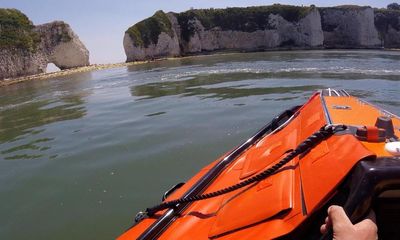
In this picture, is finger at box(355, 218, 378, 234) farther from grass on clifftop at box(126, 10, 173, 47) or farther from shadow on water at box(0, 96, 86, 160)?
grass on clifftop at box(126, 10, 173, 47)

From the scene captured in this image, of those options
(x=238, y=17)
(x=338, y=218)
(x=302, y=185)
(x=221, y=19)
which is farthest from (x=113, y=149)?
(x=238, y=17)

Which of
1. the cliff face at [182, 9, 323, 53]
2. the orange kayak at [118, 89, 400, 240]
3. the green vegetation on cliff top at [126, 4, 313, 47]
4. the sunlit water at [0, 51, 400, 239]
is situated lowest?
the sunlit water at [0, 51, 400, 239]

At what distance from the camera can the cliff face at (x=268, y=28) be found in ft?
204

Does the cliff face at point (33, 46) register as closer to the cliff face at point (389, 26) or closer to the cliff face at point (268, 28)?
the cliff face at point (268, 28)

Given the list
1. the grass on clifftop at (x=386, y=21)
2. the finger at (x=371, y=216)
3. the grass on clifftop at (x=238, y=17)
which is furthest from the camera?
the grass on clifftop at (x=386, y=21)

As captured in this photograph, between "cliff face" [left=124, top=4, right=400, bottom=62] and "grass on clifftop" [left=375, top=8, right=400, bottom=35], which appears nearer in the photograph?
"cliff face" [left=124, top=4, right=400, bottom=62]

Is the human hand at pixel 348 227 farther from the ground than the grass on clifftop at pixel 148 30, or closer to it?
closer to it

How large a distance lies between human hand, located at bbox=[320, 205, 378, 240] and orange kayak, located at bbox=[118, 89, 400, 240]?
0.20 ft

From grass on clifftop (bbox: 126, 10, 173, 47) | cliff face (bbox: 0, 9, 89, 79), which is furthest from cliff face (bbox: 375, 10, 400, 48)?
cliff face (bbox: 0, 9, 89, 79)

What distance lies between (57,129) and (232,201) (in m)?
8.56

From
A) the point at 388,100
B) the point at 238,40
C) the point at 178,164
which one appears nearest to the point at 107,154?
the point at 178,164

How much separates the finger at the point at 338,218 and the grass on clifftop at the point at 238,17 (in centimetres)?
6214

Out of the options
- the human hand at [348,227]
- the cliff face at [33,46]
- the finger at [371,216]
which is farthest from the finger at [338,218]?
the cliff face at [33,46]

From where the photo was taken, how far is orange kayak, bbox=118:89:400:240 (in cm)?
181
